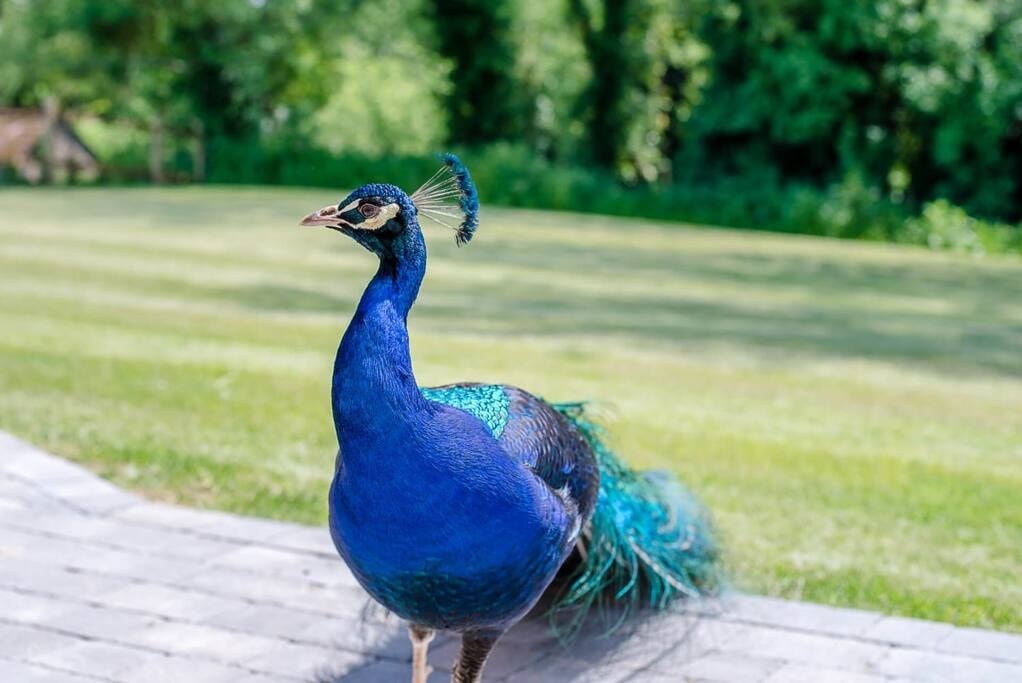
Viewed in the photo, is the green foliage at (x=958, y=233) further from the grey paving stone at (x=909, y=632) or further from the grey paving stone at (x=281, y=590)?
the grey paving stone at (x=281, y=590)

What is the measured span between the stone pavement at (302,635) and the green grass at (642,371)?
0.46m

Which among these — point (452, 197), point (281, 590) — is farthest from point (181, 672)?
point (452, 197)

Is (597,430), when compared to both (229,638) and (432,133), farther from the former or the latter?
(432,133)

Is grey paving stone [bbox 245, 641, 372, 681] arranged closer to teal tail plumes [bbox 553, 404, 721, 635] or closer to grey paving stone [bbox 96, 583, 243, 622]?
grey paving stone [bbox 96, 583, 243, 622]

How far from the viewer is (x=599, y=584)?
4.29 metres

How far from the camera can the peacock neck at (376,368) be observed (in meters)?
3.07

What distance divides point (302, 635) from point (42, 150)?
28.2 meters

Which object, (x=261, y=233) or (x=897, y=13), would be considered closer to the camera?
(x=261, y=233)

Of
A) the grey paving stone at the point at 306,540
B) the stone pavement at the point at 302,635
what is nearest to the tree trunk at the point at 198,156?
the grey paving stone at the point at 306,540

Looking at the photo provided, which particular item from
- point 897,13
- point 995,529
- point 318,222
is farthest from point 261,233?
point 318,222

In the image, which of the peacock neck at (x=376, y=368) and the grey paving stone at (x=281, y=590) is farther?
the grey paving stone at (x=281, y=590)

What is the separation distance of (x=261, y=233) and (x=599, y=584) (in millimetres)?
14987

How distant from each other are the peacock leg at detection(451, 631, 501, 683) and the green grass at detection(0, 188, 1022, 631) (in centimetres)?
168

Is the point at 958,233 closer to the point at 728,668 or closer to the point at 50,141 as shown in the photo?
the point at 728,668
